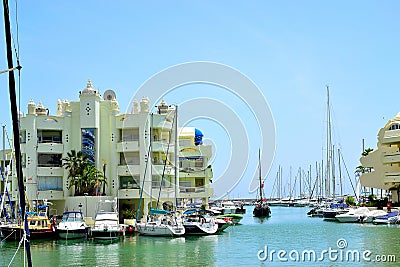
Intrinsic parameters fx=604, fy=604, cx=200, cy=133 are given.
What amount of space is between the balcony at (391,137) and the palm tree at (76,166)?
43.2 m

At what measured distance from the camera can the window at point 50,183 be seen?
2621 inches

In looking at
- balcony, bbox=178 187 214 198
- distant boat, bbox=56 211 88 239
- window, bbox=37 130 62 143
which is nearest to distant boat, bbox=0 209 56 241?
distant boat, bbox=56 211 88 239

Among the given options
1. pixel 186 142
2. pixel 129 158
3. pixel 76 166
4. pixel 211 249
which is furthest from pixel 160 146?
pixel 211 249

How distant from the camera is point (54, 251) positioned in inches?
1804

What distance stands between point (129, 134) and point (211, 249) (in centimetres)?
2554

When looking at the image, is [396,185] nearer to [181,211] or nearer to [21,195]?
[181,211]

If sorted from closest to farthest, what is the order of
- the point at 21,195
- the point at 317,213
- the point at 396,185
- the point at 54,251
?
the point at 21,195, the point at 54,251, the point at 396,185, the point at 317,213

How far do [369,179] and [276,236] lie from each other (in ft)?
118

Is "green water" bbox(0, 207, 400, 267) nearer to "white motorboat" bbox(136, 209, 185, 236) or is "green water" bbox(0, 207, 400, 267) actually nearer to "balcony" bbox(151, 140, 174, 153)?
"white motorboat" bbox(136, 209, 185, 236)

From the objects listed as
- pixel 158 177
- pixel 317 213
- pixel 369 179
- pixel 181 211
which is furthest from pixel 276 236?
pixel 317 213

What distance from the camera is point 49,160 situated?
2667 inches

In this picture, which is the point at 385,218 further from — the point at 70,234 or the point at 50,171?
the point at 50,171

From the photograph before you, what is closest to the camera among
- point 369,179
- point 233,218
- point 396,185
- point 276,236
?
point 276,236

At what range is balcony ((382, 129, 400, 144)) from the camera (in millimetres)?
83875
